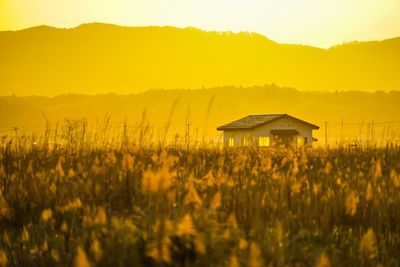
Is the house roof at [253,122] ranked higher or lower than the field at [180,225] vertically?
higher

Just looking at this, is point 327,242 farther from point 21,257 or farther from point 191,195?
point 21,257

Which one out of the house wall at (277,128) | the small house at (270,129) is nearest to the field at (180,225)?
the small house at (270,129)

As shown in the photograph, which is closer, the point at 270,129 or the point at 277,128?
the point at 270,129

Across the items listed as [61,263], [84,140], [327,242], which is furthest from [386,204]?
[84,140]

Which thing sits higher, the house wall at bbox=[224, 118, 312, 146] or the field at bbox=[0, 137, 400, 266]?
the house wall at bbox=[224, 118, 312, 146]

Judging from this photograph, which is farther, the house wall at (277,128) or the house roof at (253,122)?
the house wall at (277,128)

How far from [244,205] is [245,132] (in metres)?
32.6

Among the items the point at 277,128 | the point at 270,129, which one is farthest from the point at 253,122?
the point at 277,128

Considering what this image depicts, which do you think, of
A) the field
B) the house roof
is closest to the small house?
the house roof

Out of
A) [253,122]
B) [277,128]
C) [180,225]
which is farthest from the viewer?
[277,128]

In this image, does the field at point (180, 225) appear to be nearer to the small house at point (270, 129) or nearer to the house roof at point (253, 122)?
the house roof at point (253, 122)

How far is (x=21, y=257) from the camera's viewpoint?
243cm

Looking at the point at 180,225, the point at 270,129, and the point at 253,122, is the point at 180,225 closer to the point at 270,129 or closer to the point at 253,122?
the point at 253,122

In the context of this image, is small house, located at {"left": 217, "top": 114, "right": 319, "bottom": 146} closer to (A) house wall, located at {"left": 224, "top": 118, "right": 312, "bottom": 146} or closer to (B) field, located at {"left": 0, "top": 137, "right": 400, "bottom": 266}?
(A) house wall, located at {"left": 224, "top": 118, "right": 312, "bottom": 146}
